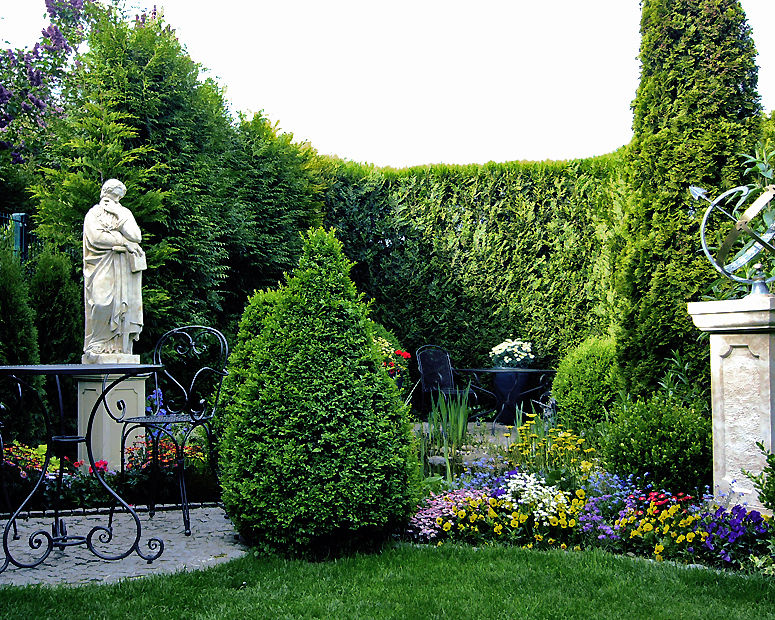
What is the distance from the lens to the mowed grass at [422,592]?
9.50ft

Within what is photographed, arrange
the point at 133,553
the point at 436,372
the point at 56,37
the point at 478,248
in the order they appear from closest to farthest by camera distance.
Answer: the point at 133,553
the point at 436,372
the point at 478,248
the point at 56,37

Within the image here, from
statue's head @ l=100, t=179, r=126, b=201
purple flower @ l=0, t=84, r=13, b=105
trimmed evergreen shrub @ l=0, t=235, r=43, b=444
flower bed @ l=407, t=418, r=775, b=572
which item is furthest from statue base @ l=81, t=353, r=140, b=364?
purple flower @ l=0, t=84, r=13, b=105

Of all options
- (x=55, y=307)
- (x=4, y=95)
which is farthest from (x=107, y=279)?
(x=4, y=95)

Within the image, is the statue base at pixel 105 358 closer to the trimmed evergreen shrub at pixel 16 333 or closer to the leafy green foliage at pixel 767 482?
the trimmed evergreen shrub at pixel 16 333

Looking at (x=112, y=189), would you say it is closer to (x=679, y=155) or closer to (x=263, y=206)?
(x=263, y=206)

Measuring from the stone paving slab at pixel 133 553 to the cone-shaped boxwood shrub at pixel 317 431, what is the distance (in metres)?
0.28

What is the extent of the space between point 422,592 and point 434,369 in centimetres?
551

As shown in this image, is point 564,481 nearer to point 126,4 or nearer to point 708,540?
point 708,540

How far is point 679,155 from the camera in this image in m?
5.25

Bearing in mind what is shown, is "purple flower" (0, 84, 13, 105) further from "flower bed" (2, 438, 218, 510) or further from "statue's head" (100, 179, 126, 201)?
"flower bed" (2, 438, 218, 510)

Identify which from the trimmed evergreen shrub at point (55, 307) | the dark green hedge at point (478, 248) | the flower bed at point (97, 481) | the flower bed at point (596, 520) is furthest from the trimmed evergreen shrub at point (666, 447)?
the trimmed evergreen shrub at point (55, 307)

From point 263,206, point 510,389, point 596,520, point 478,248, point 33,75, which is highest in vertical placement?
point 33,75

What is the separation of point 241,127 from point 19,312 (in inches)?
170

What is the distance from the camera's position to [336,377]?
366cm
